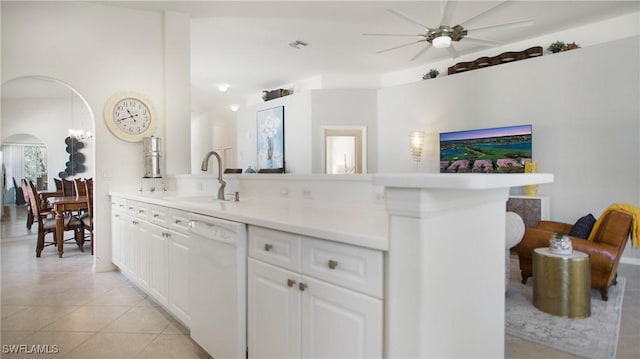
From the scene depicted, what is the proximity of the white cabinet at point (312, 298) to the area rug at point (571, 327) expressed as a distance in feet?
5.65

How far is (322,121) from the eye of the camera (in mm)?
7035

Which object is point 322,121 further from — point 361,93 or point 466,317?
point 466,317

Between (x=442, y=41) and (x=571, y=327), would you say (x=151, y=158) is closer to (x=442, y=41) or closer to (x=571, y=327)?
(x=442, y=41)

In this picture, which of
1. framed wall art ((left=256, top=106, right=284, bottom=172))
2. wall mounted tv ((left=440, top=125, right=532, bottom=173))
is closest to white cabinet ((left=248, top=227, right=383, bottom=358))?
wall mounted tv ((left=440, top=125, right=532, bottom=173))

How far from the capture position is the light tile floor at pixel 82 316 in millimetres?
2139

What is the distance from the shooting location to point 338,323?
1.18 m

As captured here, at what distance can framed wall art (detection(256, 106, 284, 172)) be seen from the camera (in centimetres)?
770

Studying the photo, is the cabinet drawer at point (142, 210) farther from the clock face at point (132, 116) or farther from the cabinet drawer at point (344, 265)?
the cabinet drawer at point (344, 265)

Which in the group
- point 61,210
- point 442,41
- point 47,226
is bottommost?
point 47,226

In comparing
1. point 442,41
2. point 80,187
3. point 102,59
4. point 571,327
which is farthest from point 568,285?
point 80,187

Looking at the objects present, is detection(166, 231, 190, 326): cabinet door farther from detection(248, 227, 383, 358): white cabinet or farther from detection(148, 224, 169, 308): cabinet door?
detection(248, 227, 383, 358): white cabinet

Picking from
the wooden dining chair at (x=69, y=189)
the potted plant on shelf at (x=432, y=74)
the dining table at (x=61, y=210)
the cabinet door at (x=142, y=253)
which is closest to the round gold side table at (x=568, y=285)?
the cabinet door at (x=142, y=253)

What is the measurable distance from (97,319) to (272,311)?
1878 mm

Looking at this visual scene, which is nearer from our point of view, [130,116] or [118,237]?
[118,237]
